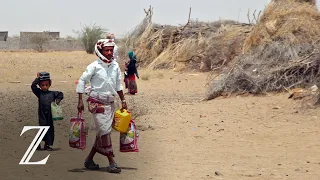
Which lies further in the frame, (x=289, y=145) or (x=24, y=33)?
(x=24, y=33)

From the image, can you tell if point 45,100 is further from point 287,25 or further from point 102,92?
point 287,25

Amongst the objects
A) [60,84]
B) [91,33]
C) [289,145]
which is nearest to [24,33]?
[91,33]

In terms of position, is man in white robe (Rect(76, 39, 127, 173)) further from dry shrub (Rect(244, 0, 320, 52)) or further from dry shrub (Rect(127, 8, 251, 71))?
dry shrub (Rect(127, 8, 251, 71))

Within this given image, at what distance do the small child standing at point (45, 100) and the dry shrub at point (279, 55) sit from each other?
6.55 metres

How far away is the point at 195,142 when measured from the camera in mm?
9750

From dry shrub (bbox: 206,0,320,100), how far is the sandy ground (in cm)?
63

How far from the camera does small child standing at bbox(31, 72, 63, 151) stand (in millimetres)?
8945

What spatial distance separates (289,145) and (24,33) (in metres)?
62.4

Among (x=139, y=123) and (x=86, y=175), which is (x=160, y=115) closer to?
(x=139, y=123)

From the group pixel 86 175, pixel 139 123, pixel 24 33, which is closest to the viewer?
pixel 86 175

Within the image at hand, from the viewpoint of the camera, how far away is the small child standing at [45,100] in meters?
8.95

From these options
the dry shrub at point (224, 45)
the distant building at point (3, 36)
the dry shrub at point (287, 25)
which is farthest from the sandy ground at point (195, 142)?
the distant building at point (3, 36)

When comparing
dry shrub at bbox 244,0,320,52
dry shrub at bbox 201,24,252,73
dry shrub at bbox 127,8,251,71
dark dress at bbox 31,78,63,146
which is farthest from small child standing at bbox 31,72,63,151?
dry shrub at bbox 127,8,251,71

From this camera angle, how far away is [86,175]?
726 cm
